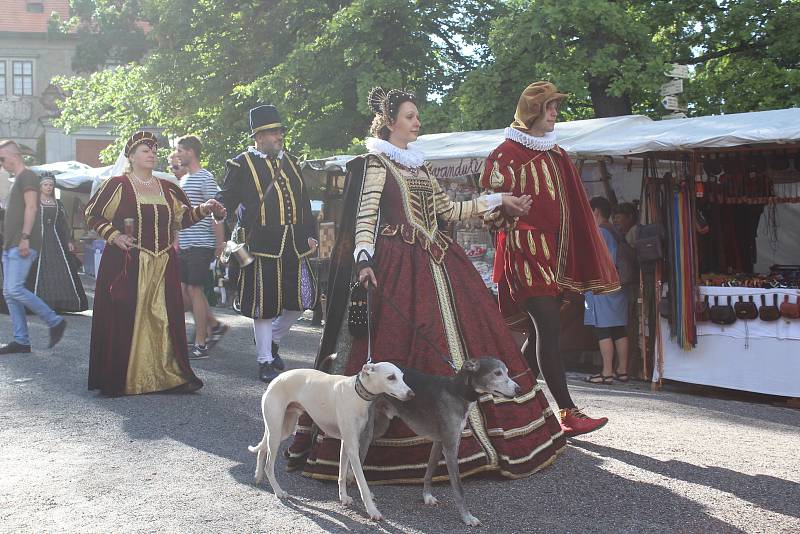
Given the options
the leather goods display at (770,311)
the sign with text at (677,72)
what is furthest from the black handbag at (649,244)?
the sign with text at (677,72)

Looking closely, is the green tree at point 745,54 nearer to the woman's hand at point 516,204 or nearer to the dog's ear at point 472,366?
the woman's hand at point 516,204

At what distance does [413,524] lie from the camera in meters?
4.10

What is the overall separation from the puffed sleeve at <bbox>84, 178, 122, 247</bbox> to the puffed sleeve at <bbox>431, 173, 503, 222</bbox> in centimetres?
281

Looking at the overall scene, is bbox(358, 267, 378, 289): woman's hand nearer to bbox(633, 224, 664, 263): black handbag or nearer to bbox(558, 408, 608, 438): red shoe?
bbox(558, 408, 608, 438): red shoe

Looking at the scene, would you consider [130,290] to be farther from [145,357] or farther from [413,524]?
[413,524]

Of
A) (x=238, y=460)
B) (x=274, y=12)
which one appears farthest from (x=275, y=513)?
(x=274, y=12)

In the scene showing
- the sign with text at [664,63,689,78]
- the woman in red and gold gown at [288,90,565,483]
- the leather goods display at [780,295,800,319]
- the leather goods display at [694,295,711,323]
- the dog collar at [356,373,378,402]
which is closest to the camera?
the dog collar at [356,373,378,402]

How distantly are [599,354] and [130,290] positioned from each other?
4495 mm

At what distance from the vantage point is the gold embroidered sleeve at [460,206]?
5215 millimetres

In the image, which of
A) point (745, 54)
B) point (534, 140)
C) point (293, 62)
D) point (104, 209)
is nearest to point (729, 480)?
point (534, 140)

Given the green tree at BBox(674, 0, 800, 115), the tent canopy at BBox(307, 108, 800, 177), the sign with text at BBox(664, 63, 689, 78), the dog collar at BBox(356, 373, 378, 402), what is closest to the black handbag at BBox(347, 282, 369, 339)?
the dog collar at BBox(356, 373, 378, 402)

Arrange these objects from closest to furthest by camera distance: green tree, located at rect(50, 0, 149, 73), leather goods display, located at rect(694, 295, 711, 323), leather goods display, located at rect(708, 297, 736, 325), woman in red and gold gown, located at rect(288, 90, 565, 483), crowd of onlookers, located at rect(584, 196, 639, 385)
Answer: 1. woman in red and gold gown, located at rect(288, 90, 565, 483)
2. leather goods display, located at rect(708, 297, 736, 325)
3. leather goods display, located at rect(694, 295, 711, 323)
4. crowd of onlookers, located at rect(584, 196, 639, 385)
5. green tree, located at rect(50, 0, 149, 73)

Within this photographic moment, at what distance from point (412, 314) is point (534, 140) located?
1.36 meters

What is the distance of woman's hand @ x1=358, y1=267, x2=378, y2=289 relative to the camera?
475 cm
